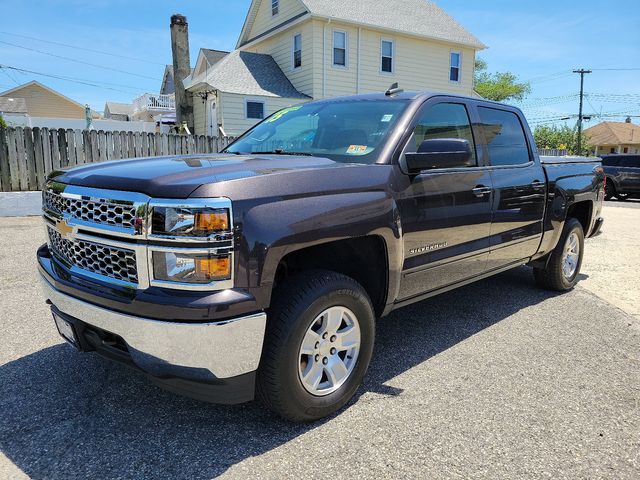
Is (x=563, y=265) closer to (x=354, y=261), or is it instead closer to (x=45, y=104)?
(x=354, y=261)

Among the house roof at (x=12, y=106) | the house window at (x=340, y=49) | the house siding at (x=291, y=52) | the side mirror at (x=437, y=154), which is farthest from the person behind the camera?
the house roof at (x=12, y=106)

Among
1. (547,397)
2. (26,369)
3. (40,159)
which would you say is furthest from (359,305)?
(40,159)

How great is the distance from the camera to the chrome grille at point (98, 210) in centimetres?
230

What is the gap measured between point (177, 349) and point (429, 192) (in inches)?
76.2

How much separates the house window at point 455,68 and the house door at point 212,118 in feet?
35.4

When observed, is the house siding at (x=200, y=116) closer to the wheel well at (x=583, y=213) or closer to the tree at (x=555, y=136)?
the wheel well at (x=583, y=213)

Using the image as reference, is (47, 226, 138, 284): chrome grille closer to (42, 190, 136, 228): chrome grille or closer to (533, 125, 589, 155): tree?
(42, 190, 136, 228): chrome grille

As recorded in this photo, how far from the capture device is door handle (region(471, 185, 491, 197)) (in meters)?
3.78

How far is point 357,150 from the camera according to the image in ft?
10.7

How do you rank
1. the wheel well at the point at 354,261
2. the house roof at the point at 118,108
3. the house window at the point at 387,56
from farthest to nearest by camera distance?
the house roof at the point at 118,108, the house window at the point at 387,56, the wheel well at the point at 354,261

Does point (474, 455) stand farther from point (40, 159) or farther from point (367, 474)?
point (40, 159)

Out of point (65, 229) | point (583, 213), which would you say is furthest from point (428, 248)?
point (583, 213)

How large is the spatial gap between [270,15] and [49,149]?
14524mm

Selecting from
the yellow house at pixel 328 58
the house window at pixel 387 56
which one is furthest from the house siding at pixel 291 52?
the house window at pixel 387 56
